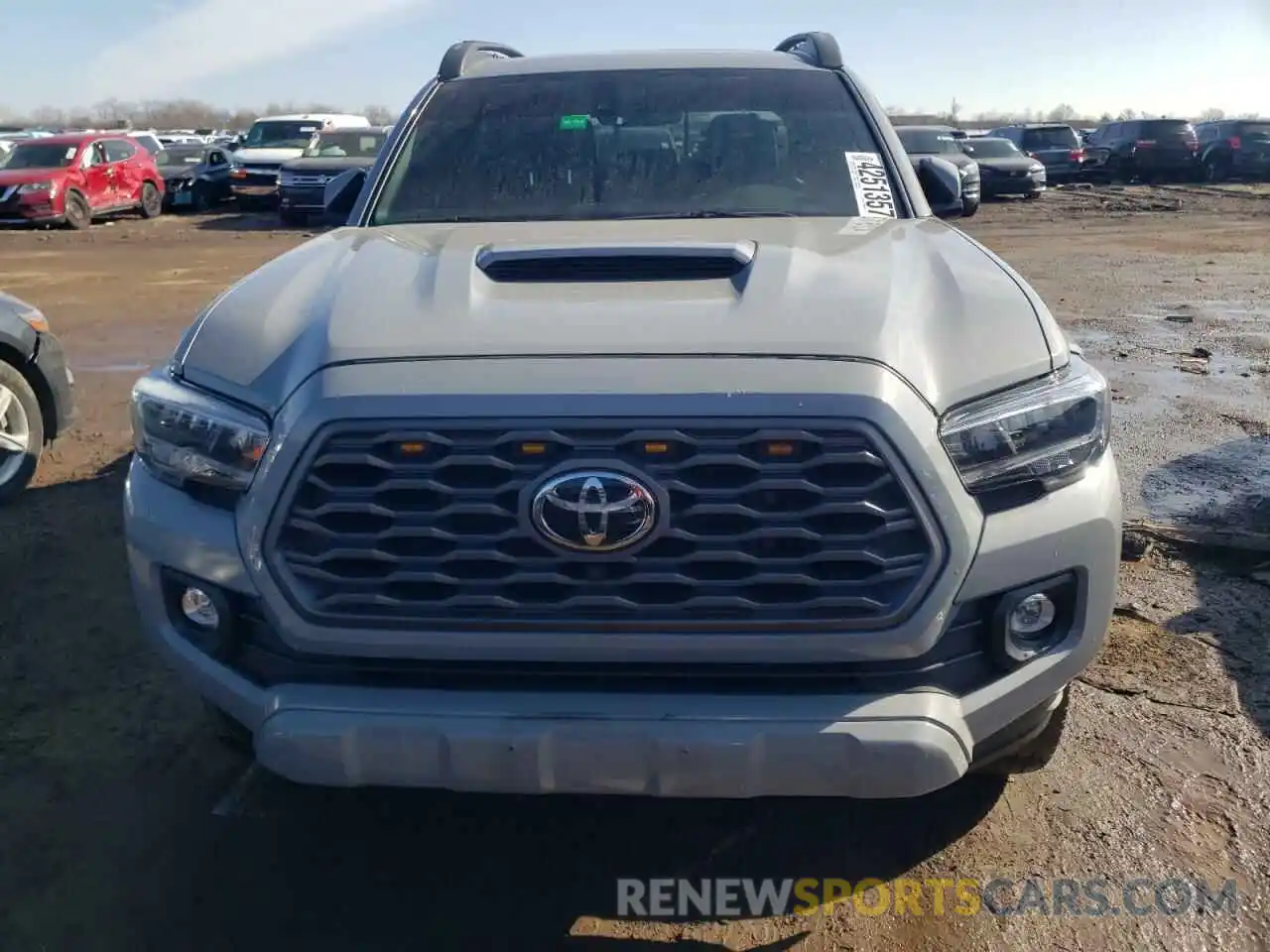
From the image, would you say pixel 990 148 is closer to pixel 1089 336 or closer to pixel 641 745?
pixel 1089 336

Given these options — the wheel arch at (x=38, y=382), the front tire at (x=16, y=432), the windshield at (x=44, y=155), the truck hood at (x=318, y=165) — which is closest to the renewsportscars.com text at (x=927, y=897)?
the front tire at (x=16, y=432)

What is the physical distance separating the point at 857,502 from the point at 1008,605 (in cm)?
42

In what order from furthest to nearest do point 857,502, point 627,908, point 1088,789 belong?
point 1088,789
point 627,908
point 857,502

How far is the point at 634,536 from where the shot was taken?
2.27m

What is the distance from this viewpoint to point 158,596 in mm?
2572

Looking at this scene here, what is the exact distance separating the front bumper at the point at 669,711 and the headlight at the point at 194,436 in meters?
0.09

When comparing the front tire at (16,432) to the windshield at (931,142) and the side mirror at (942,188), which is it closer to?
the side mirror at (942,188)

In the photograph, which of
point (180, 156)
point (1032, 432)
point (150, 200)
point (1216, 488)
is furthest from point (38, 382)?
point (180, 156)

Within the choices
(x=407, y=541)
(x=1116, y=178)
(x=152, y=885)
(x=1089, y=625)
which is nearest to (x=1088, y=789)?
(x=1089, y=625)

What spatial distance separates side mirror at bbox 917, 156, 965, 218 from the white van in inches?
856

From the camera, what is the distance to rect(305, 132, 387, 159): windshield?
21.7m

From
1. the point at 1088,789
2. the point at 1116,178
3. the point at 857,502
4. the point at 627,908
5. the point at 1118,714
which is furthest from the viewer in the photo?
the point at 1116,178

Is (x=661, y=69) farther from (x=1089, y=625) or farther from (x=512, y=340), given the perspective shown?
(x=1089, y=625)

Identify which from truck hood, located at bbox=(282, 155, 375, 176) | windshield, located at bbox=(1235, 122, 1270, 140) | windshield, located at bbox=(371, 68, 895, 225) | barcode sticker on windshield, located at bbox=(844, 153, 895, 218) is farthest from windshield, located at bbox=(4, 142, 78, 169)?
windshield, located at bbox=(1235, 122, 1270, 140)
